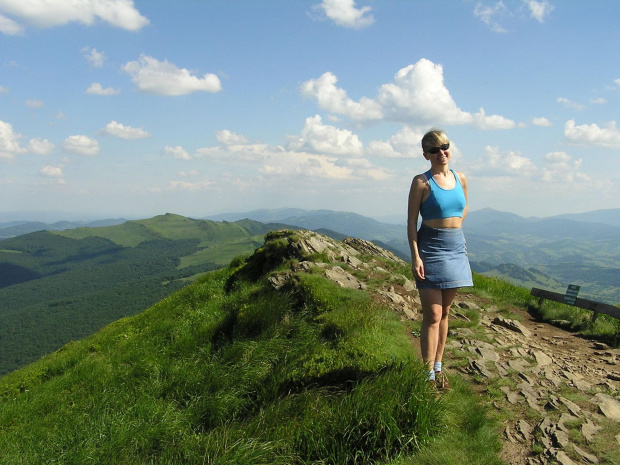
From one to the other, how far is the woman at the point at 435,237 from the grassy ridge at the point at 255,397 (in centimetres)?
80

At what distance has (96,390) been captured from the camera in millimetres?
8945

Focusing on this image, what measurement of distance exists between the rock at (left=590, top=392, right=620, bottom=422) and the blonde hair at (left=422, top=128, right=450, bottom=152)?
4.44 meters

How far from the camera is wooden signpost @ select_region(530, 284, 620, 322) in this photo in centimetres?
971

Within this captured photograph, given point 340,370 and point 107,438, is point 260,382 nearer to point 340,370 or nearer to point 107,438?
point 340,370

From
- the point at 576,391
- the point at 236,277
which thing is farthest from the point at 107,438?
the point at 236,277

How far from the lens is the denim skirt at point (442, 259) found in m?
5.51

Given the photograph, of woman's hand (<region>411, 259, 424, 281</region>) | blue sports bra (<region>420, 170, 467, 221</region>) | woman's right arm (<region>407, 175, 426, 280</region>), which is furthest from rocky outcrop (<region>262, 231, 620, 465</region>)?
blue sports bra (<region>420, 170, 467, 221</region>)

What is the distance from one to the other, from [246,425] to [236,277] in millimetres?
9678

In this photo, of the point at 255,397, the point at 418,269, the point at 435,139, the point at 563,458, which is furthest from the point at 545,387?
the point at 255,397

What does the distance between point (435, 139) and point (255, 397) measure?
5132mm

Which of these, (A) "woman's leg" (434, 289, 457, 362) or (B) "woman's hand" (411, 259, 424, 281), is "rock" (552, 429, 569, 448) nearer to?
(A) "woman's leg" (434, 289, 457, 362)

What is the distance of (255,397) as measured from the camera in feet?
21.8

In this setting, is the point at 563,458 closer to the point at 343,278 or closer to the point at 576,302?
the point at 343,278

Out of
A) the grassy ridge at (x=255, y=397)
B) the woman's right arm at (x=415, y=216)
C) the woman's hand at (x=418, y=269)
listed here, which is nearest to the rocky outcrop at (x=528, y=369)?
the grassy ridge at (x=255, y=397)
